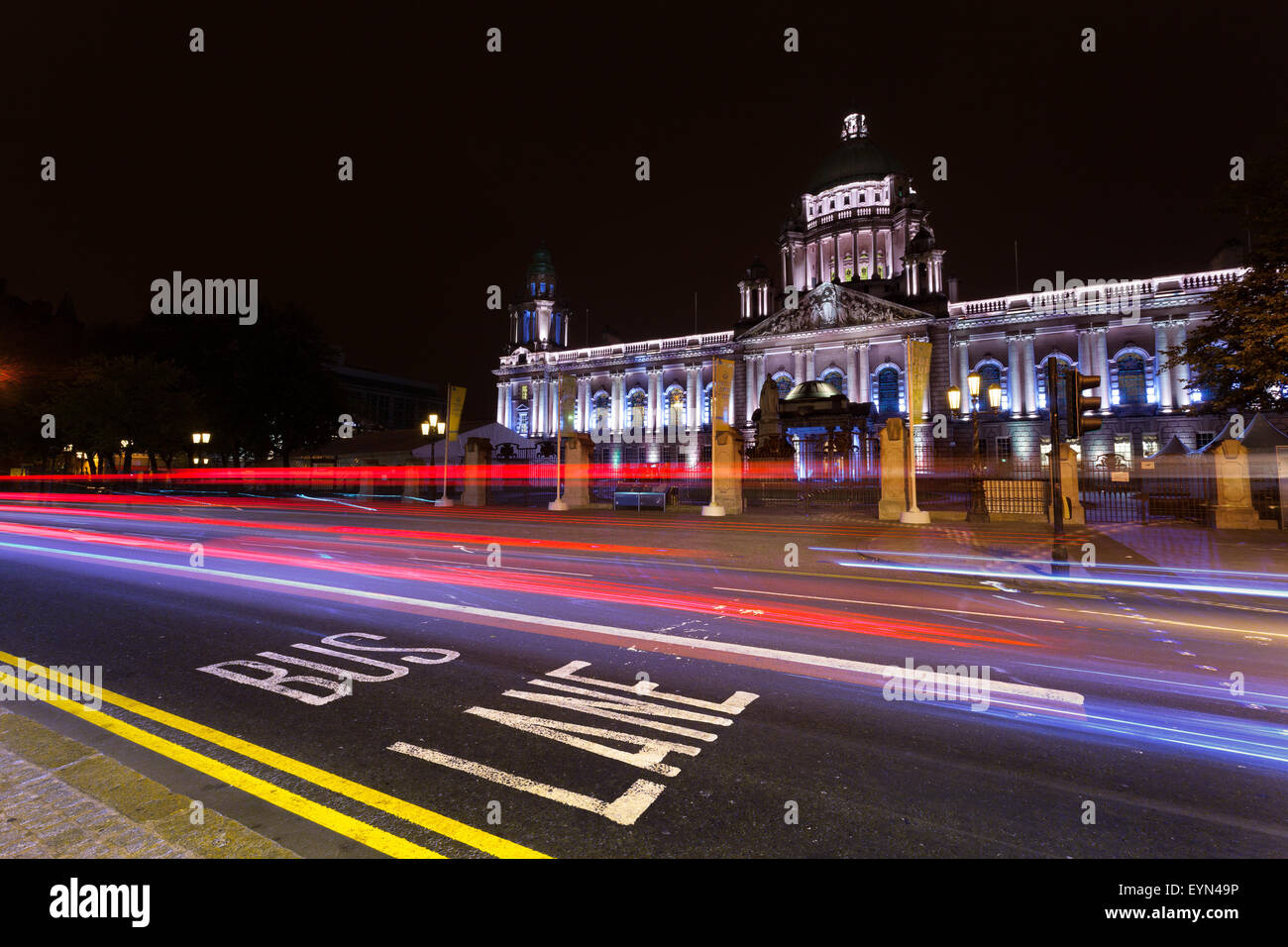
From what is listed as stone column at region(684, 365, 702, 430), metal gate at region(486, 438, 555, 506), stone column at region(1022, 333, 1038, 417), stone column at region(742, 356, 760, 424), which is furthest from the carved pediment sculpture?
metal gate at region(486, 438, 555, 506)

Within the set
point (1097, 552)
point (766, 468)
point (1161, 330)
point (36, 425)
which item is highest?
point (1161, 330)

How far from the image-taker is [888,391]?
55.3 m

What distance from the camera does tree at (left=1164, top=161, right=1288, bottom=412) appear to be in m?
18.0

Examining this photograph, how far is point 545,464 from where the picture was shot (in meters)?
39.2

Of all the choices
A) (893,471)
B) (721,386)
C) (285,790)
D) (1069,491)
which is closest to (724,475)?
(721,386)

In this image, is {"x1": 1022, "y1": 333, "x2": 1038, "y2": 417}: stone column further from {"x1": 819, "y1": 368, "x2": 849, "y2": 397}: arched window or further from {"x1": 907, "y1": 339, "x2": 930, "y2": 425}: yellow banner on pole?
{"x1": 907, "y1": 339, "x2": 930, "y2": 425}: yellow banner on pole

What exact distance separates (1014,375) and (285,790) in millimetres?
59610

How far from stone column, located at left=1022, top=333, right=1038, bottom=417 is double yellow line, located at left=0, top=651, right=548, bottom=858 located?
58.3 m

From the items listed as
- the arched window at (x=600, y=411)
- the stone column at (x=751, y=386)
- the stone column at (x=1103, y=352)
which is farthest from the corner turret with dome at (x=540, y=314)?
the stone column at (x=1103, y=352)

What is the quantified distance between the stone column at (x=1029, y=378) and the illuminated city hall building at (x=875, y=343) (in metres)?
0.10
